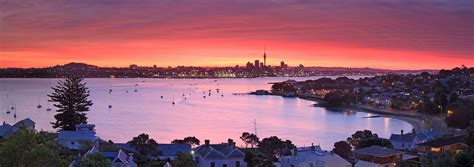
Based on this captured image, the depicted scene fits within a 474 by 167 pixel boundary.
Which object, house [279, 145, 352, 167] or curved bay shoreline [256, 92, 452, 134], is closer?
house [279, 145, 352, 167]

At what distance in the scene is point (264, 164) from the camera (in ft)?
46.8

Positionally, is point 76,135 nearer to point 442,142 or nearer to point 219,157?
point 219,157

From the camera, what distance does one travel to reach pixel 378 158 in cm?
1348

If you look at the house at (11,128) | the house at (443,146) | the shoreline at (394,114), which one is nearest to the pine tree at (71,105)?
the house at (11,128)

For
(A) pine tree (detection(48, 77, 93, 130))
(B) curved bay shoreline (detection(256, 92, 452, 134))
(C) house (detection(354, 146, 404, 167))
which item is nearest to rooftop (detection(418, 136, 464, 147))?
(C) house (detection(354, 146, 404, 167))

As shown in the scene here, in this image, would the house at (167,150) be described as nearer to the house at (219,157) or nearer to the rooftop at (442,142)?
the house at (219,157)

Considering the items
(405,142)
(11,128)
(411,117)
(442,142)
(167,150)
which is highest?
(11,128)

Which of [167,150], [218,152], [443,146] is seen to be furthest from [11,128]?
[443,146]

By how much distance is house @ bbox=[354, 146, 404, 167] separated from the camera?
13422 millimetres

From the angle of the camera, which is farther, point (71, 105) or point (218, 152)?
point (71, 105)

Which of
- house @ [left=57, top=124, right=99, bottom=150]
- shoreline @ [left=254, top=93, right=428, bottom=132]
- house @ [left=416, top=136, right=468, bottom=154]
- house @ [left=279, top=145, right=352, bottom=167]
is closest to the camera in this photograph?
house @ [left=279, top=145, right=352, bottom=167]

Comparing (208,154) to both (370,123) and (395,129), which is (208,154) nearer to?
(395,129)

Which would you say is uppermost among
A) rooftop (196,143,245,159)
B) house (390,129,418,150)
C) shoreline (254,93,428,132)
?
rooftop (196,143,245,159)

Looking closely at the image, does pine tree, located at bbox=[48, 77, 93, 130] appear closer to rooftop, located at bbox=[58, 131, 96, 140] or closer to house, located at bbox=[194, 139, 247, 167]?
rooftop, located at bbox=[58, 131, 96, 140]
